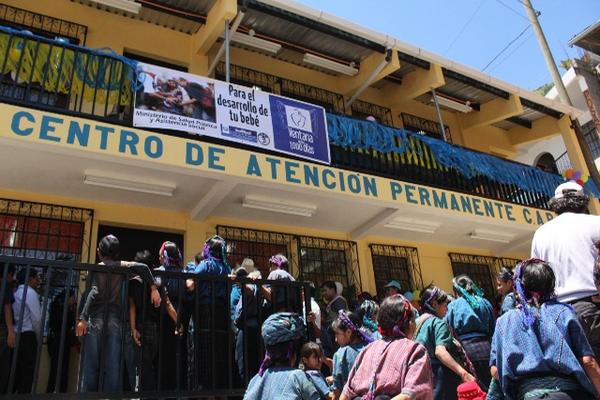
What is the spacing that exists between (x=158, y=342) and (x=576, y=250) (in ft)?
10.6

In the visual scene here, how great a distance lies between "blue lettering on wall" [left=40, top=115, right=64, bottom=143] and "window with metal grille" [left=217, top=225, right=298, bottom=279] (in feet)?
10.2

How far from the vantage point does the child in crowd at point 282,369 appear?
291 cm

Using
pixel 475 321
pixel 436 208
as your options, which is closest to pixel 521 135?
pixel 436 208

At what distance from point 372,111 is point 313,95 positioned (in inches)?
63.2

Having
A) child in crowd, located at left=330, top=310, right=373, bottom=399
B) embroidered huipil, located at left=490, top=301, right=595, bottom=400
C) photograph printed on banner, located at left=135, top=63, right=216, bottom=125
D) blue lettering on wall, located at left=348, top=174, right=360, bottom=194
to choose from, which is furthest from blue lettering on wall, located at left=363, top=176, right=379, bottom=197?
embroidered huipil, located at left=490, top=301, right=595, bottom=400

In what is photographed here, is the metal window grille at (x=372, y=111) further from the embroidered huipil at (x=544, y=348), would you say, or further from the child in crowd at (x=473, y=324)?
the embroidered huipil at (x=544, y=348)

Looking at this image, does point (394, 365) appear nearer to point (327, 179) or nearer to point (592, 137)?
point (327, 179)

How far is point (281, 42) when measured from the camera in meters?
9.82

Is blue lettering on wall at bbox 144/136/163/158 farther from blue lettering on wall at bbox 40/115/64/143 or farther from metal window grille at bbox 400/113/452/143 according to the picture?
metal window grille at bbox 400/113/452/143

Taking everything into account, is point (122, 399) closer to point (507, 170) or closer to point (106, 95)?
point (106, 95)

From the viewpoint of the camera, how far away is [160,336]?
417 cm

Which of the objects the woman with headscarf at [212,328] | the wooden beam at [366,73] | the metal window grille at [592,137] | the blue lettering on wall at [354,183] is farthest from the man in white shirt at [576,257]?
the metal window grille at [592,137]

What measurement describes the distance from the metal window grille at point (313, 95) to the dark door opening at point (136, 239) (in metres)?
4.04

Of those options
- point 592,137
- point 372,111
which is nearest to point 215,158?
point 372,111
